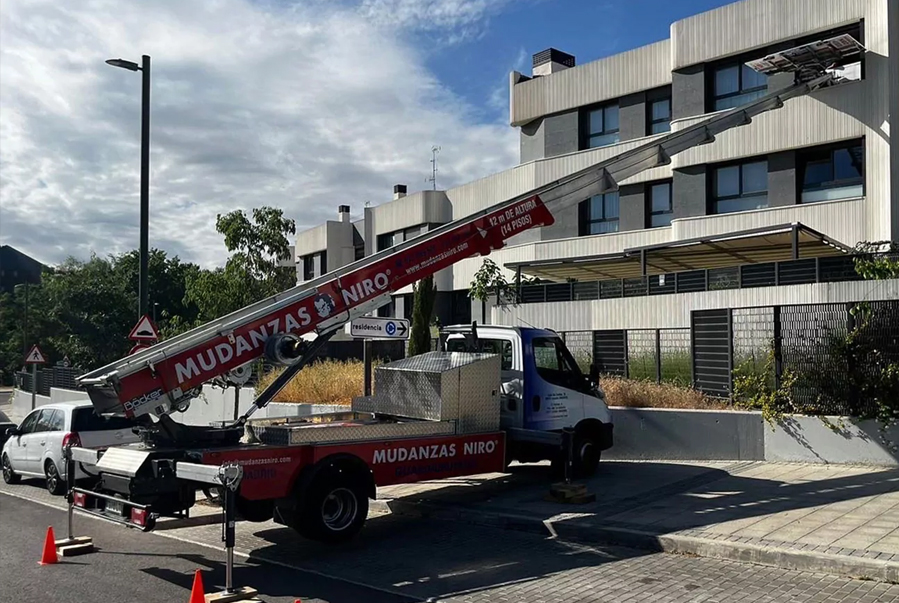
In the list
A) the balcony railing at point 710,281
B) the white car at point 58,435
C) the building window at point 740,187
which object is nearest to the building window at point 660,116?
the building window at point 740,187

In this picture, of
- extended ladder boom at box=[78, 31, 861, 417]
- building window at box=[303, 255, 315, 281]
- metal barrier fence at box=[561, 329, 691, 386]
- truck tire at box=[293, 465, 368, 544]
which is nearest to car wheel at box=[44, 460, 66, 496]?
extended ladder boom at box=[78, 31, 861, 417]

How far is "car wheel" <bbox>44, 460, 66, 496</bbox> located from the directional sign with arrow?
5.29 metres

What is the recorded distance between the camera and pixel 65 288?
49188 millimetres

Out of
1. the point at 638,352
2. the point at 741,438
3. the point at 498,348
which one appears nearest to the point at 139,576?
the point at 498,348

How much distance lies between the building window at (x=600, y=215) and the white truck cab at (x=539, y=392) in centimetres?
1505

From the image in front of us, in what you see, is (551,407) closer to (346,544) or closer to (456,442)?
(456,442)

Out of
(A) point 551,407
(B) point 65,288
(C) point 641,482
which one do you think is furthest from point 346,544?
(B) point 65,288

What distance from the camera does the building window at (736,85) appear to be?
23.2m

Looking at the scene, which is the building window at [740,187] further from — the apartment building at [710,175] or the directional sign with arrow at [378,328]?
the directional sign with arrow at [378,328]

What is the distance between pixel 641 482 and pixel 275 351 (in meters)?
5.76

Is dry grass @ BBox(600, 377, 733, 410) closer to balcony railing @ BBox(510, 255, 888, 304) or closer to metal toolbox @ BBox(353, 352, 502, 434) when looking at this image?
balcony railing @ BBox(510, 255, 888, 304)

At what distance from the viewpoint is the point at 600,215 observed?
27.7 metres

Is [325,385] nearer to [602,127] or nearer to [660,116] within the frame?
[602,127]

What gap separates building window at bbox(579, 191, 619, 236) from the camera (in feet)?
89.4
